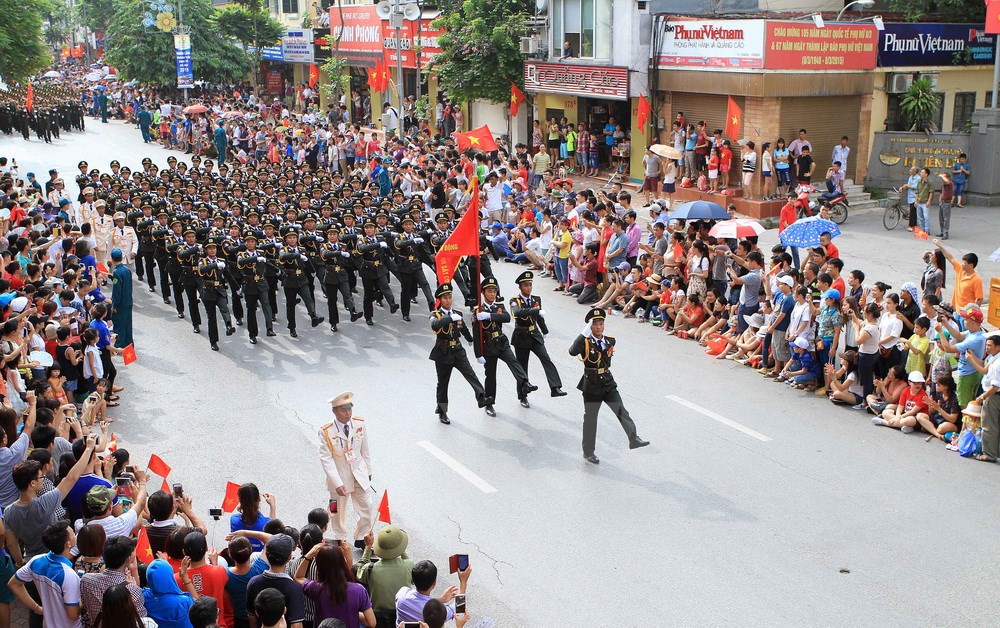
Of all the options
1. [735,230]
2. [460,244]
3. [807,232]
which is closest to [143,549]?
[460,244]

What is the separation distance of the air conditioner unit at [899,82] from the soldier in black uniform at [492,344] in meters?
15.0

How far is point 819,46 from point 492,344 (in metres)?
13.9

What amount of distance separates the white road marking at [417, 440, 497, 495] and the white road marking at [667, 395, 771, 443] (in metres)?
2.91

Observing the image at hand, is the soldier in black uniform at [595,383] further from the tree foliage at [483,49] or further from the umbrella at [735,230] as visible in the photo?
the tree foliage at [483,49]

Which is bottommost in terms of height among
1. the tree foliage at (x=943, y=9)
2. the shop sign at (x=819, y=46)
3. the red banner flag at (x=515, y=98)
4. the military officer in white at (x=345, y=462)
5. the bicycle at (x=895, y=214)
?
the military officer in white at (x=345, y=462)

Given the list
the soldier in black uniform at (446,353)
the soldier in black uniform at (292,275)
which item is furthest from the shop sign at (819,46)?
the soldier in black uniform at (446,353)

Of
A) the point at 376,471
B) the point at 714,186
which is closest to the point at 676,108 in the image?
the point at 714,186

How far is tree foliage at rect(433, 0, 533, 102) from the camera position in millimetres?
29109

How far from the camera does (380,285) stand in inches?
620

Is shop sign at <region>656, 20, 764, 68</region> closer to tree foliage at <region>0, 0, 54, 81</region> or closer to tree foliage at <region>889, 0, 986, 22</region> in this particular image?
tree foliage at <region>889, 0, 986, 22</region>

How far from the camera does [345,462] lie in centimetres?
860

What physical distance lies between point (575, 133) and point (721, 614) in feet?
71.3

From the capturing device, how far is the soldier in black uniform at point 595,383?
33.1ft

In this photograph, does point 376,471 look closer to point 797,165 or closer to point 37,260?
point 37,260
